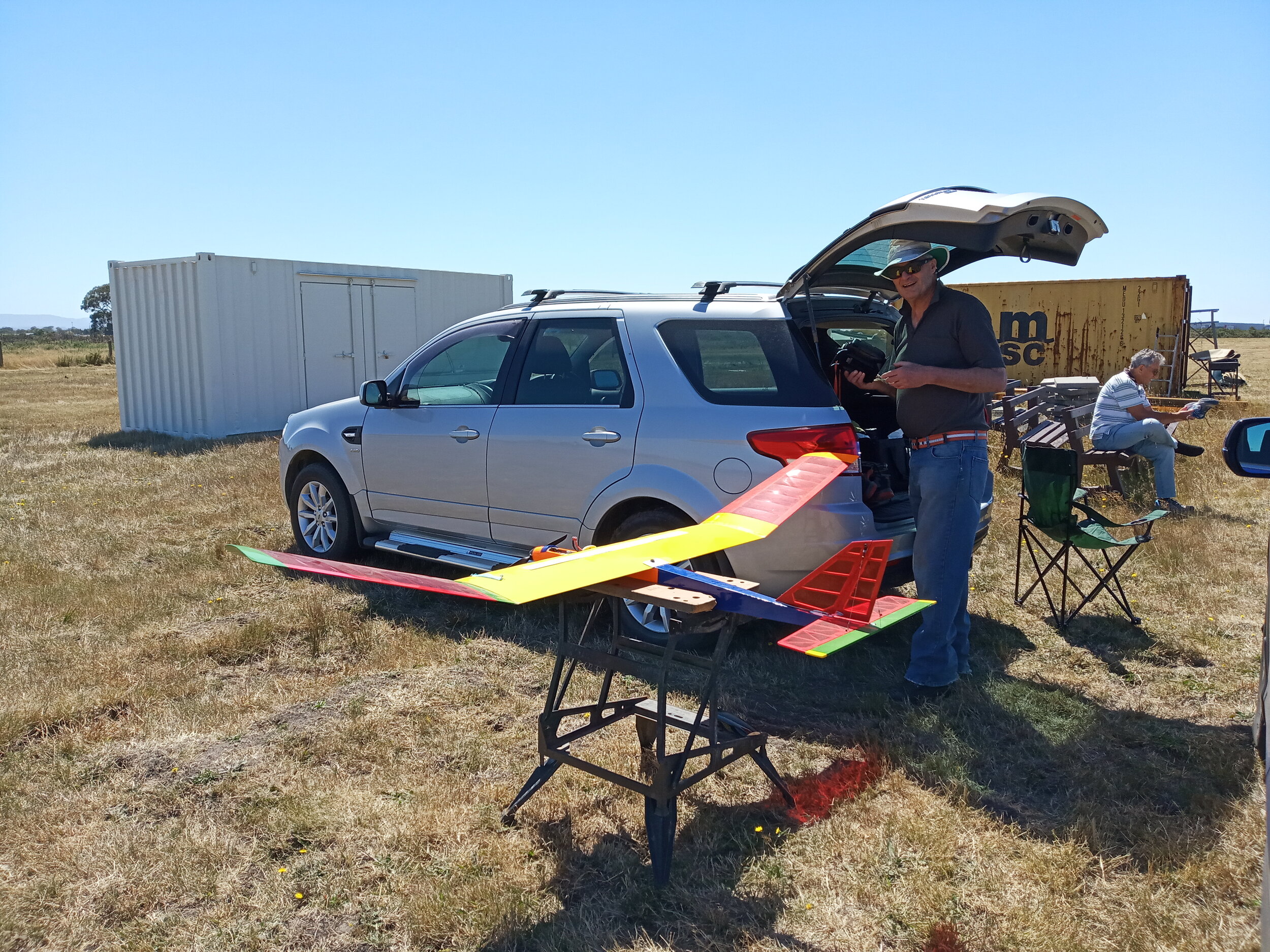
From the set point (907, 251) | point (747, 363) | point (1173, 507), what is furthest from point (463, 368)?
point (1173, 507)

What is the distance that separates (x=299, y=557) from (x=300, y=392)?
1285cm

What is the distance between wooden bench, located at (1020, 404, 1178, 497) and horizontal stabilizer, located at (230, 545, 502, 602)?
6.15 meters

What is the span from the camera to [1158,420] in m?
7.93

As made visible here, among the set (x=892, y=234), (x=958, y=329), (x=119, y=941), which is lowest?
(x=119, y=941)

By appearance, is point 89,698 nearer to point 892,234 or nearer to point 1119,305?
point 892,234

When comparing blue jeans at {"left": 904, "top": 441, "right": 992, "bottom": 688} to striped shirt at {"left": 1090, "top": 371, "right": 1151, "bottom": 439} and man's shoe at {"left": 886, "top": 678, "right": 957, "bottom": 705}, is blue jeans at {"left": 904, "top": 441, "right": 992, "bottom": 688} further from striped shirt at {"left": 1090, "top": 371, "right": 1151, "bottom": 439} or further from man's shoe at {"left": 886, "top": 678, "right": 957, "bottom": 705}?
striped shirt at {"left": 1090, "top": 371, "right": 1151, "bottom": 439}

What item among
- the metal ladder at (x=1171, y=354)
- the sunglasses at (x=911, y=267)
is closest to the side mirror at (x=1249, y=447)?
the sunglasses at (x=911, y=267)

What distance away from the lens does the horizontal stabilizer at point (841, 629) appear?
8.21 feet

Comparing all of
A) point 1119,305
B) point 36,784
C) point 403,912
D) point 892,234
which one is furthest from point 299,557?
point 1119,305

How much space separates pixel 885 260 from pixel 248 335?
11771 millimetres

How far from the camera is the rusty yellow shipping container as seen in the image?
18.9 metres

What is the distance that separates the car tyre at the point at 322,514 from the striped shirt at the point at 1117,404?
20.0ft

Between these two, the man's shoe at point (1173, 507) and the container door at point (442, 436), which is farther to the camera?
the man's shoe at point (1173, 507)

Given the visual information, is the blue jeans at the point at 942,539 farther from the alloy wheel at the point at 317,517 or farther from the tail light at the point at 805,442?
the alloy wheel at the point at 317,517
